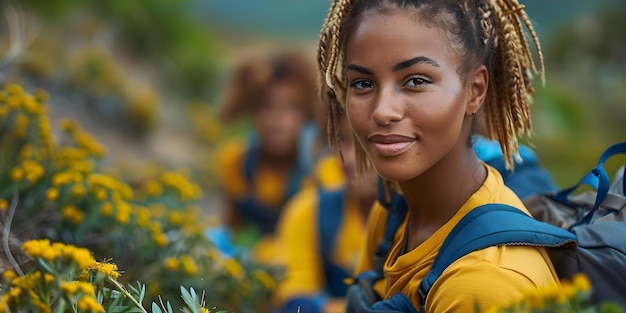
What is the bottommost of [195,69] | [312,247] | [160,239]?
[312,247]

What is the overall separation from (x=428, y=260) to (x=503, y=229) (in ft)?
0.69

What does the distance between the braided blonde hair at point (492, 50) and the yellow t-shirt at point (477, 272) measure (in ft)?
0.54

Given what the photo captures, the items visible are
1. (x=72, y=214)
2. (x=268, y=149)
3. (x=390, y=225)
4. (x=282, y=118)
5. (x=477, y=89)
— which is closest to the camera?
(x=477, y=89)

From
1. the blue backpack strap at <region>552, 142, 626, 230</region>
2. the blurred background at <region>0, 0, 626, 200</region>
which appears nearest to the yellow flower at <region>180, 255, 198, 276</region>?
the blue backpack strap at <region>552, 142, 626, 230</region>

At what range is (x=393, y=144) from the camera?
168 cm

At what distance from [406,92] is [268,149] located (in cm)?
321

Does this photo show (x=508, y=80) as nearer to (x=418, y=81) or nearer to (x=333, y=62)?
(x=418, y=81)

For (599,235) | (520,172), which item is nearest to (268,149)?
(520,172)

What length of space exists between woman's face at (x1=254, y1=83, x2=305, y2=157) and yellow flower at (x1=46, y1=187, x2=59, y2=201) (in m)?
2.26

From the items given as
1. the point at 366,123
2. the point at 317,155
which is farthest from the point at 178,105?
the point at 366,123

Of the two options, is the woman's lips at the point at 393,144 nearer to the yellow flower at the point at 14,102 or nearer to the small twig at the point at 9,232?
the small twig at the point at 9,232

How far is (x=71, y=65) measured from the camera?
819 centimetres

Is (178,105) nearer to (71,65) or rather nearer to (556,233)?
(71,65)

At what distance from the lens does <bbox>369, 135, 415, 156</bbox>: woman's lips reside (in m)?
1.68
